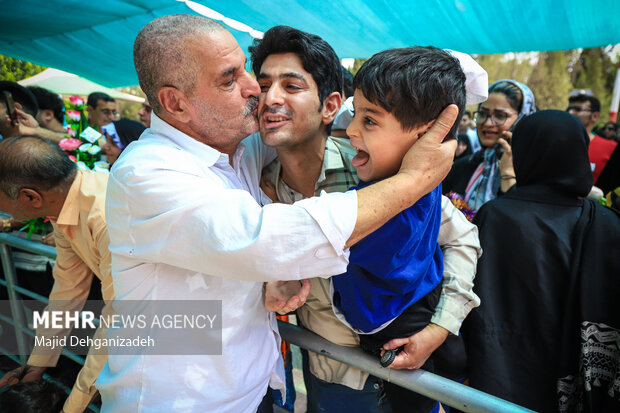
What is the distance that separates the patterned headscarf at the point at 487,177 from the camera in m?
3.29

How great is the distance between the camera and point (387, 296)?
139 cm

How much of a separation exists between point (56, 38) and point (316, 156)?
7.28 meters

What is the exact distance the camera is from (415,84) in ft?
4.42

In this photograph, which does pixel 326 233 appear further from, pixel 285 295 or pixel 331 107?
pixel 331 107

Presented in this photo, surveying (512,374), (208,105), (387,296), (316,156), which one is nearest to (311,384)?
(387,296)

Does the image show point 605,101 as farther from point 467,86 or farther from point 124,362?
point 124,362

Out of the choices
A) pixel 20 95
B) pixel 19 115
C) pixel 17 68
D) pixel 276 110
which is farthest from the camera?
pixel 17 68

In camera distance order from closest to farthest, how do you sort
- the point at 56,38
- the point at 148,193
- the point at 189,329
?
1. the point at 148,193
2. the point at 189,329
3. the point at 56,38

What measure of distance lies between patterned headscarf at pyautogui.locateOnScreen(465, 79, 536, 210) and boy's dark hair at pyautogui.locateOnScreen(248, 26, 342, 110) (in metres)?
1.96

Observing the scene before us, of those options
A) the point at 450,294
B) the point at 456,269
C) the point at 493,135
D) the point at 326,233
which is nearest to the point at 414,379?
the point at 450,294

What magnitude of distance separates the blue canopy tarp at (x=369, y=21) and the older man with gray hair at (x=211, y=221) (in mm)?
3416

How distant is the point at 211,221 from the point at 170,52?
853mm

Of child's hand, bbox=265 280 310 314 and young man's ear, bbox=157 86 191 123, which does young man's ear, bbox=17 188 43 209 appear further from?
child's hand, bbox=265 280 310 314

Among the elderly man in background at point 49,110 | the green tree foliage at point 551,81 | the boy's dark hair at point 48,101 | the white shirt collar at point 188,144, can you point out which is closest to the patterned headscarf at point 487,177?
the white shirt collar at point 188,144
